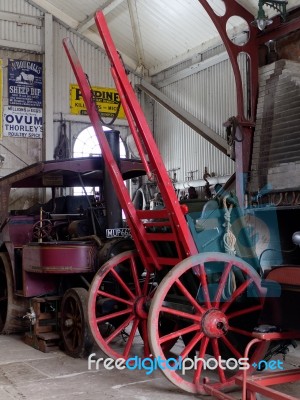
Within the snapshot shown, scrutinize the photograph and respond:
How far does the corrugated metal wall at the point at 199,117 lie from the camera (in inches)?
448

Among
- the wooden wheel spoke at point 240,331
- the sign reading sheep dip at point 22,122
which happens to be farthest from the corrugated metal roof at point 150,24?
the wooden wheel spoke at point 240,331

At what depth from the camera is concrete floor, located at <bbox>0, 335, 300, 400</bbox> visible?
4.25m

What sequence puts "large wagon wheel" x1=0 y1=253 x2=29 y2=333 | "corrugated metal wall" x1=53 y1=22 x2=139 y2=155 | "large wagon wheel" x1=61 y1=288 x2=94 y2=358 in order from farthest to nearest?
"corrugated metal wall" x1=53 y1=22 x2=139 y2=155, "large wagon wheel" x1=0 y1=253 x2=29 y2=333, "large wagon wheel" x1=61 y1=288 x2=94 y2=358

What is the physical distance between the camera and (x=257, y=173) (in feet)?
30.5

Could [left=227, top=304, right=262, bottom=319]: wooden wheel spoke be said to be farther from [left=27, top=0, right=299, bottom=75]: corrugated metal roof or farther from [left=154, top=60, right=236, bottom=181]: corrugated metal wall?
[left=27, top=0, right=299, bottom=75]: corrugated metal roof

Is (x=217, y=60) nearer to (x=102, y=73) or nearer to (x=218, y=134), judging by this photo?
(x=218, y=134)

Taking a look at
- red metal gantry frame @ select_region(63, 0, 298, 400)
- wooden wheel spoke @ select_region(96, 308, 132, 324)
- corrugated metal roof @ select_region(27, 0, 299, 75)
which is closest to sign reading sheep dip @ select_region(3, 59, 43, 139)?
corrugated metal roof @ select_region(27, 0, 299, 75)

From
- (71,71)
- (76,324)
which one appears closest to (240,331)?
(76,324)

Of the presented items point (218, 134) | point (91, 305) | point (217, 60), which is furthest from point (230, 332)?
point (217, 60)

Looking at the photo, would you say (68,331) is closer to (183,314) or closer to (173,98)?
(183,314)

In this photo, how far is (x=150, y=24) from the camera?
12352 mm

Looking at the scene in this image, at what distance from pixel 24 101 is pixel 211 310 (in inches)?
397

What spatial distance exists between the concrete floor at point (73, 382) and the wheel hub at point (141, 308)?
53 cm

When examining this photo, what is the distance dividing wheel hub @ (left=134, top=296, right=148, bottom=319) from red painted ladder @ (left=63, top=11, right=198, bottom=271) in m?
0.36
